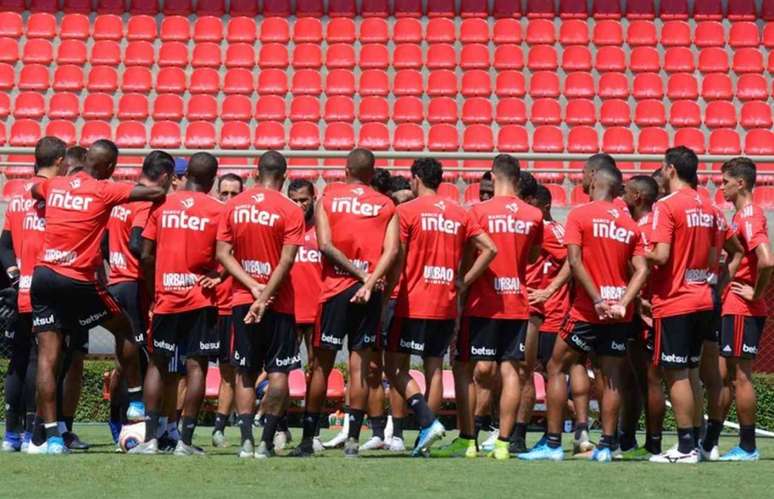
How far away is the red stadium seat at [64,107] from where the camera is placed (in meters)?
22.8

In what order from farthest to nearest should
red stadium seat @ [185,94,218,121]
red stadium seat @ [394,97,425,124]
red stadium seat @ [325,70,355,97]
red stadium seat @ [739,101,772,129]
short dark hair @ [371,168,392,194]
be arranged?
1. red stadium seat @ [325,70,355,97]
2. red stadium seat @ [185,94,218,121]
3. red stadium seat @ [394,97,425,124]
4. red stadium seat @ [739,101,772,129]
5. short dark hair @ [371,168,392,194]

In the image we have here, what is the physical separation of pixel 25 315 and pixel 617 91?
47.4 ft

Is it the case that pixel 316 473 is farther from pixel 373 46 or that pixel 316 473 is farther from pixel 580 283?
pixel 373 46

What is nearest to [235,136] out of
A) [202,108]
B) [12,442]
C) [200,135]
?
[200,135]

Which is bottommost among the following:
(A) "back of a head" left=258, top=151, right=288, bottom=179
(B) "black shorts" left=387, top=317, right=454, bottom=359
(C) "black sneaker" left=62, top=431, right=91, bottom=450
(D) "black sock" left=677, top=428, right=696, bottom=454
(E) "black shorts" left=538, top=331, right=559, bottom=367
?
(C) "black sneaker" left=62, top=431, right=91, bottom=450

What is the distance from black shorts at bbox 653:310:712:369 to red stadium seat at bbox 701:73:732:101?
13789 mm

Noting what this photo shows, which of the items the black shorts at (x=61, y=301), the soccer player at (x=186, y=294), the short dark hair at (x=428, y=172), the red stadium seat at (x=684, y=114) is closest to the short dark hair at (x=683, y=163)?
the short dark hair at (x=428, y=172)

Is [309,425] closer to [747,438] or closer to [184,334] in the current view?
[184,334]

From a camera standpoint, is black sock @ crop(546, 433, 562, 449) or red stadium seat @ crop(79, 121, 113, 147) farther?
red stadium seat @ crop(79, 121, 113, 147)

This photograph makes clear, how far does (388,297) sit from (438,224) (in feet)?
2.16

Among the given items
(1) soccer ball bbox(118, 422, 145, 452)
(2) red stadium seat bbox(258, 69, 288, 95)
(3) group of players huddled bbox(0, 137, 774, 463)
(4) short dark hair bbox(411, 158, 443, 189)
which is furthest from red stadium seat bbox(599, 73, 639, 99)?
(1) soccer ball bbox(118, 422, 145, 452)

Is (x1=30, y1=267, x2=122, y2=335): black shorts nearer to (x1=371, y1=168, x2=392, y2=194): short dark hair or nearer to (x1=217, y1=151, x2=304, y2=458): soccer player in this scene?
(x1=217, y1=151, x2=304, y2=458): soccer player

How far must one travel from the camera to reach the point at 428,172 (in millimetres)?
10477

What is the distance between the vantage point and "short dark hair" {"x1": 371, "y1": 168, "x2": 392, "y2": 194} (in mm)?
11578
